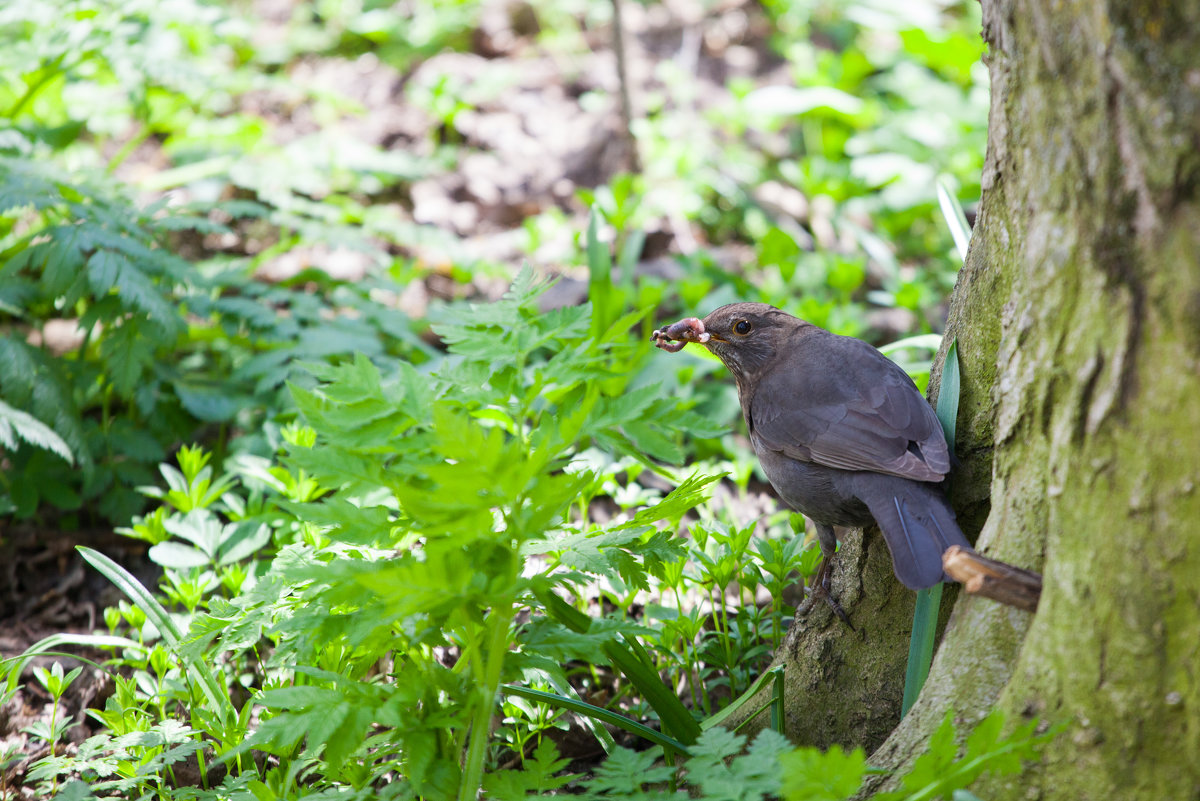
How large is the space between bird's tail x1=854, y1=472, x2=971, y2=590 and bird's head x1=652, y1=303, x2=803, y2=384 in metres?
0.76

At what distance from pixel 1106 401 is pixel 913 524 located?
0.63 meters

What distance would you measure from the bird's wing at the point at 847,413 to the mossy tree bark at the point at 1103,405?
398 millimetres

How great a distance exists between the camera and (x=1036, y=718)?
1.56 metres

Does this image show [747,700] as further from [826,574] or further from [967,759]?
[967,759]

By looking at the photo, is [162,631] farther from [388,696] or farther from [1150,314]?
[1150,314]

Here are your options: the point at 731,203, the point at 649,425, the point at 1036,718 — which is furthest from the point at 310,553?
the point at 731,203

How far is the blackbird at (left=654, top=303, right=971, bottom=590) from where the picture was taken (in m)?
2.06

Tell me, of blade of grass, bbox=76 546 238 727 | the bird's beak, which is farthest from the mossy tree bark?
blade of grass, bbox=76 546 238 727

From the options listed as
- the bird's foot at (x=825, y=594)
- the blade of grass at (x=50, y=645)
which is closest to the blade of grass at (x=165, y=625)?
the blade of grass at (x=50, y=645)

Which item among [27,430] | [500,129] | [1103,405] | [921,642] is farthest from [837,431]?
[500,129]

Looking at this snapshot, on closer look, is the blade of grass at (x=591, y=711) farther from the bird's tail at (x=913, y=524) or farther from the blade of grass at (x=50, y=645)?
the blade of grass at (x=50, y=645)

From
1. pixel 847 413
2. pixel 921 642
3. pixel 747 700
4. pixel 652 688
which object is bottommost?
pixel 747 700

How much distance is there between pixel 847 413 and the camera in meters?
2.42

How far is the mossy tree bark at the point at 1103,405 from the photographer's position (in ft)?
4.58
